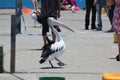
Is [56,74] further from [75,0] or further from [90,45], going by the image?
[75,0]

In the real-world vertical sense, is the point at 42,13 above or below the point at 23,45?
above

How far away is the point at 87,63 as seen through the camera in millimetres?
11320

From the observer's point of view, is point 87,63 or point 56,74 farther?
point 87,63

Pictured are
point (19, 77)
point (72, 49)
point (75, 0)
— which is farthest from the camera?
point (75, 0)

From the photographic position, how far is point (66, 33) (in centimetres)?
1847

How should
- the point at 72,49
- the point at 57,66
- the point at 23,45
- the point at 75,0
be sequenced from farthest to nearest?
the point at 75,0
the point at 23,45
the point at 72,49
the point at 57,66

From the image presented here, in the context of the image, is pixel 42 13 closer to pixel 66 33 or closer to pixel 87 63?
pixel 87 63

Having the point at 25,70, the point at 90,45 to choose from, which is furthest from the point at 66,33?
the point at 25,70

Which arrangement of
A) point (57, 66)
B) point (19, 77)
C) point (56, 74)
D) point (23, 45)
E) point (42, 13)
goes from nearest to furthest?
point (19, 77) < point (56, 74) < point (57, 66) < point (42, 13) < point (23, 45)

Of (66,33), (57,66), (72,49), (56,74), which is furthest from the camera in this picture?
(66,33)

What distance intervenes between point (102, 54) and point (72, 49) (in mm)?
1183

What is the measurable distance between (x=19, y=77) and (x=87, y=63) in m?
2.56

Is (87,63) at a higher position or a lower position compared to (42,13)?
lower

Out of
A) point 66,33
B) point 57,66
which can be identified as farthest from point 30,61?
point 66,33
